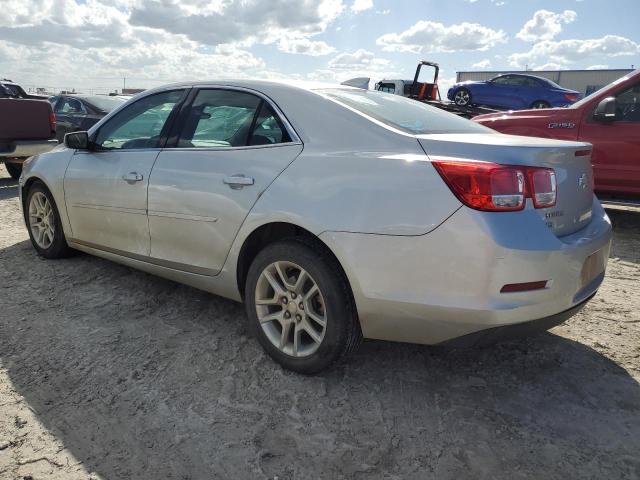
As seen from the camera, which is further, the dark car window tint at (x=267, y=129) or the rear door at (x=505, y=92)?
the rear door at (x=505, y=92)

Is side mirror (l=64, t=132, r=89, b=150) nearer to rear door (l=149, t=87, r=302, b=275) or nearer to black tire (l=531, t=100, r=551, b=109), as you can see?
rear door (l=149, t=87, r=302, b=275)

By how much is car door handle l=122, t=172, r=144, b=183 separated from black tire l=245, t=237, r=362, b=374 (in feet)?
3.94

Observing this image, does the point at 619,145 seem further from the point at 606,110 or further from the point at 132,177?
the point at 132,177

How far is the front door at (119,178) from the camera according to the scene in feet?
11.6

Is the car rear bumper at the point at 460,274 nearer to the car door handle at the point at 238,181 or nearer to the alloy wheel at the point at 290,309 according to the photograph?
the alloy wheel at the point at 290,309

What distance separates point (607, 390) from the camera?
2.71 meters

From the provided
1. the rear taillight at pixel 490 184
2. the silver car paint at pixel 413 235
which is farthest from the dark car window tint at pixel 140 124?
the rear taillight at pixel 490 184

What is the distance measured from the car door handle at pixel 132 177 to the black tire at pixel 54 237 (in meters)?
1.18

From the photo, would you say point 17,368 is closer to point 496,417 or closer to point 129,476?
point 129,476

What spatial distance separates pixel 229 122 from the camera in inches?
126

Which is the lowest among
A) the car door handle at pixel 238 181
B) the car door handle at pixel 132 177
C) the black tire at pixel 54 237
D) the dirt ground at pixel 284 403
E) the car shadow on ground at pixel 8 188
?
the car shadow on ground at pixel 8 188

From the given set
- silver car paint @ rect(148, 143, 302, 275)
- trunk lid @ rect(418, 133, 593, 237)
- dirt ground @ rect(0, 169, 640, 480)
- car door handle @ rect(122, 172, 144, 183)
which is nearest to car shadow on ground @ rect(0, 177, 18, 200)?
dirt ground @ rect(0, 169, 640, 480)

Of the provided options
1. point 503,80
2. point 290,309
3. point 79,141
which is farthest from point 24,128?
point 503,80

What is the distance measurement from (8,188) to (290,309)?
7.84 m
